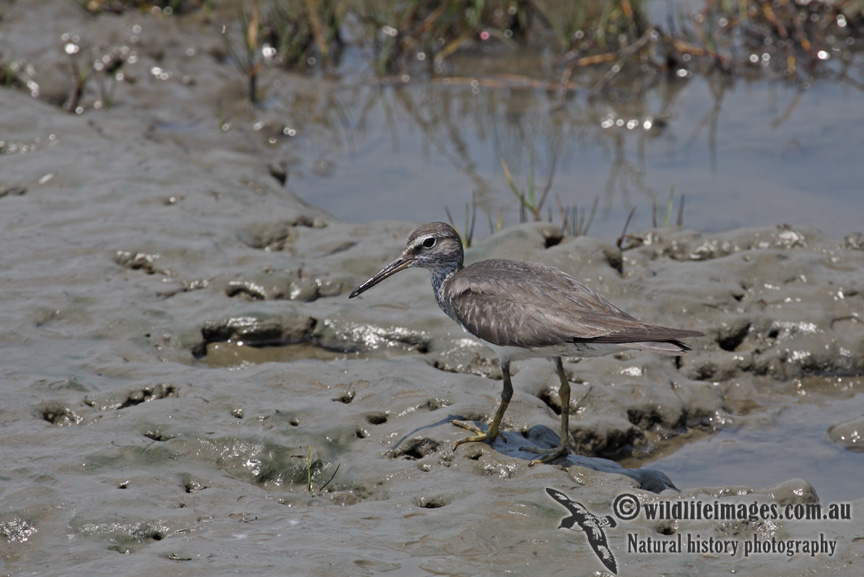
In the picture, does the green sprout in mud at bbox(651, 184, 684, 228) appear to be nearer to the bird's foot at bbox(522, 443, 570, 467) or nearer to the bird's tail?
the bird's tail

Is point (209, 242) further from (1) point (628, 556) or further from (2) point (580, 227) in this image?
(1) point (628, 556)

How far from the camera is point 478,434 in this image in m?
5.25

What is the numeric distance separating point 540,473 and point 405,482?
2.39 feet

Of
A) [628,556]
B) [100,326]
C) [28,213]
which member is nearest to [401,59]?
[28,213]

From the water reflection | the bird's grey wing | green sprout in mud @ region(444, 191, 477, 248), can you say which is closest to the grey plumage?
the bird's grey wing

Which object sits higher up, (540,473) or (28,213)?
(28,213)

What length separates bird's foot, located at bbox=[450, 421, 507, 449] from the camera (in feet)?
16.9

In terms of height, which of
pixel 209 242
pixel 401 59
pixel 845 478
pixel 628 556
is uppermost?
pixel 401 59

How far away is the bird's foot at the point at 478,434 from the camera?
5160 millimetres

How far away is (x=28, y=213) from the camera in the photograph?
8055mm

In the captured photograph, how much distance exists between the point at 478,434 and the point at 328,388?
1.18 metres

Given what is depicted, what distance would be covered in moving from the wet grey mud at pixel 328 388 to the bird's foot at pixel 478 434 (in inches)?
2.6

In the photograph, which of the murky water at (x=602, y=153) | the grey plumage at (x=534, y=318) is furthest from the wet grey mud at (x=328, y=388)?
the murky water at (x=602, y=153)

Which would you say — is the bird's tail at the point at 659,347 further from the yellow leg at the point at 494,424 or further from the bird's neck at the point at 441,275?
the bird's neck at the point at 441,275
